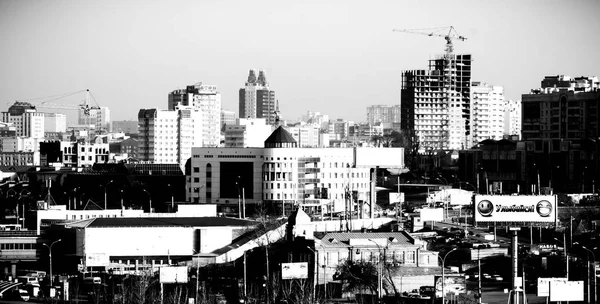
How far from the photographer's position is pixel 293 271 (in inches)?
3073

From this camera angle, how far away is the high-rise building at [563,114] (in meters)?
183

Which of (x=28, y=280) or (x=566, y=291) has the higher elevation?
(x=566, y=291)

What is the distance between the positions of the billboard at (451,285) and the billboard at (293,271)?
252 inches

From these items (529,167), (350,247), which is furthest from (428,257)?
(529,167)

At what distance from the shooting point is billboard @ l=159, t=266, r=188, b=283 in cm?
7738

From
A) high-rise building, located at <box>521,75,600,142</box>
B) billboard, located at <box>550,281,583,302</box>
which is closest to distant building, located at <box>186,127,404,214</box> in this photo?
high-rise building, located at <box>521,75,600,142</box>

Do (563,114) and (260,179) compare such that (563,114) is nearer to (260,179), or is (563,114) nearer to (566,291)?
(260,179)

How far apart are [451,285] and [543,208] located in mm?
5385

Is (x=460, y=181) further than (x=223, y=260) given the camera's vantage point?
Yes

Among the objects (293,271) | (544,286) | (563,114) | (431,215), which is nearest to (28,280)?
(293,271)

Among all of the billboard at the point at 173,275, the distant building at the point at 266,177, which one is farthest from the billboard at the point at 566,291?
the distant building at the point at 266,177

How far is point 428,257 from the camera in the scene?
84.6 m

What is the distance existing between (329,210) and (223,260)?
142ft

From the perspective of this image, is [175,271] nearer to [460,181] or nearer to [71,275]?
[71,275]
